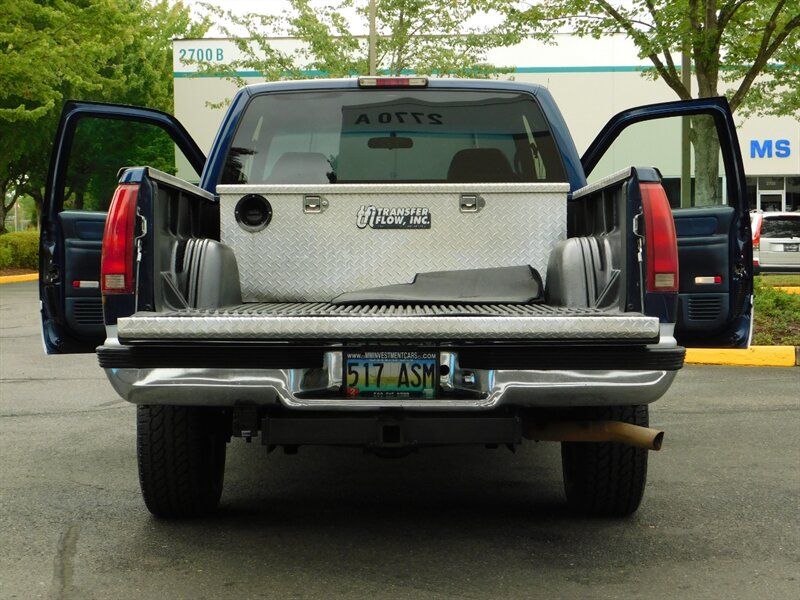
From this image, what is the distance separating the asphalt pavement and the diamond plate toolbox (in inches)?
41.6

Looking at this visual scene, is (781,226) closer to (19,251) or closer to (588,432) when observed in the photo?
(19,251)

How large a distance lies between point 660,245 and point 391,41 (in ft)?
82.9

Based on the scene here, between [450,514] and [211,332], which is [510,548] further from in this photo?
[211,332]

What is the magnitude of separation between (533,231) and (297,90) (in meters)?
1.42

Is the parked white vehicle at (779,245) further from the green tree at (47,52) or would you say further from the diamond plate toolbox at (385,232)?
the diamond plate toolbox at (385,232)

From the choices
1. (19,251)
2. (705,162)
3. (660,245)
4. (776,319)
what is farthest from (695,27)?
(19,251)

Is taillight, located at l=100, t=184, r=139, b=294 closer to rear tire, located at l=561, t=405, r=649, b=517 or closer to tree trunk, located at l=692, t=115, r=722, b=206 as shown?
rear tire, located at l=561, t=405, r=649, b=517

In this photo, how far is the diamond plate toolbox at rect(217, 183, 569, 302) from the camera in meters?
5.46

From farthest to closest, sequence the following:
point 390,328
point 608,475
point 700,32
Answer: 1. point 700,32
2. point 608,475
3. point 390,328

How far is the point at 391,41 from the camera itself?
93.9 ft

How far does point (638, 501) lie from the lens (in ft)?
16.0

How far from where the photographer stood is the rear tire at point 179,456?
461 centimetres

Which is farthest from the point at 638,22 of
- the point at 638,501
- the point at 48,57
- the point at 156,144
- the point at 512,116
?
the point at 156,144

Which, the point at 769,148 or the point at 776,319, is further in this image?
the point at 769,148
